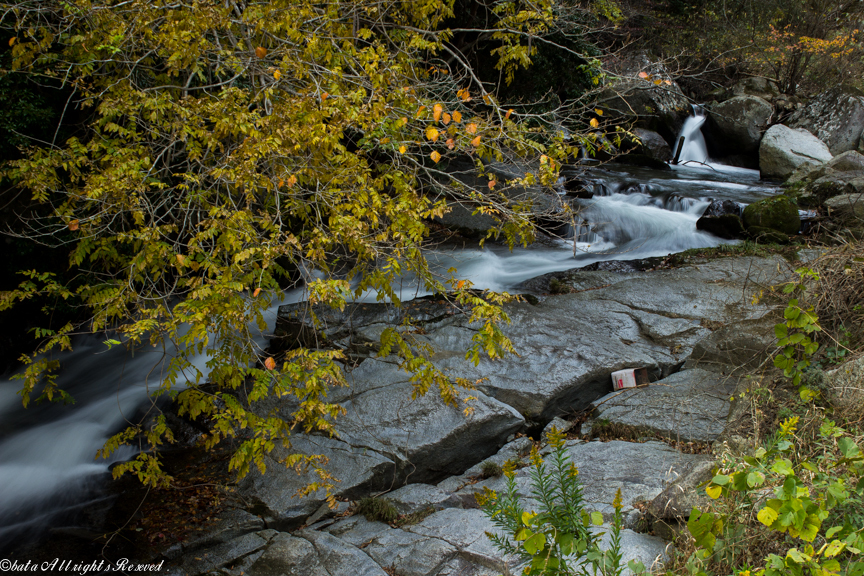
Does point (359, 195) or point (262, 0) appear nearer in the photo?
point (359, 195)

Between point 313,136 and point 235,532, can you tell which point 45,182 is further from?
point 235,532

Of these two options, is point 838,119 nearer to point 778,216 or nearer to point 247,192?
point 778,216

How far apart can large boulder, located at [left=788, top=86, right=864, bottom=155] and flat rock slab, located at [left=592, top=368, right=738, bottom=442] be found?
13.5m

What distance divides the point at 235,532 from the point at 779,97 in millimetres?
19762

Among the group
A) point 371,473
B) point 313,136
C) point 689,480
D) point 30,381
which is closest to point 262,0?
point 313,136

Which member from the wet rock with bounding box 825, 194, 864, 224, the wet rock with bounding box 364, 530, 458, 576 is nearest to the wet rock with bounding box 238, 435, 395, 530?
the wet rock with bounding box 364, 530, 458, 576

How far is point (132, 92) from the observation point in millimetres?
4285

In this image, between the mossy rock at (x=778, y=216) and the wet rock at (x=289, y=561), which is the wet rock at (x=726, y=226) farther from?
the wet rock at (x=289, y=561)

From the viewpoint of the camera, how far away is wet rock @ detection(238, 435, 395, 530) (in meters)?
4.09

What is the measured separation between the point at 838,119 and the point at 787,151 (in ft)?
7.79

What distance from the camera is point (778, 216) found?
9383 mm

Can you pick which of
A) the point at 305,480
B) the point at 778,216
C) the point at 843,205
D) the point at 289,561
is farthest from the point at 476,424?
the point at 843,205

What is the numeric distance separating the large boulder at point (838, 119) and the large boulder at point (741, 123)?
1.12m

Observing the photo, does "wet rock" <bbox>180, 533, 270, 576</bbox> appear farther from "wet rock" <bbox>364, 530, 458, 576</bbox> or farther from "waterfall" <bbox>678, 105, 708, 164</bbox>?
"waterfall" <bbox>678, 105, 708, 164</bbox>
